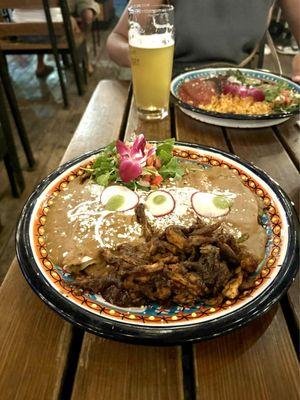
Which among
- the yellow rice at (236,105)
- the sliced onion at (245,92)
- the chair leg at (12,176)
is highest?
the sliced onion at (245,92)

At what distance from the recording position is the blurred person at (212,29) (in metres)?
2.32

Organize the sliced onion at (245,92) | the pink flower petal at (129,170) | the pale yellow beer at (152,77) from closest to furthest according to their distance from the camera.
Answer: the pink flower petal at (129,170) < the pale yellow beer at (152,77) < the sliced onion at (245,92)

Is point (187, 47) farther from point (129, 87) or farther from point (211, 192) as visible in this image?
point (211, 192)

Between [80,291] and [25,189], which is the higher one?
[80,291]

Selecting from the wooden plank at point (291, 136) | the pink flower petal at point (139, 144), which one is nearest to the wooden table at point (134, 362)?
the pink flower petal at point (139, 144)

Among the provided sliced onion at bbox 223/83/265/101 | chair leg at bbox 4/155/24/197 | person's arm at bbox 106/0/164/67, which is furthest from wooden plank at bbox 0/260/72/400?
chair leg at bbox 4/155/24/197

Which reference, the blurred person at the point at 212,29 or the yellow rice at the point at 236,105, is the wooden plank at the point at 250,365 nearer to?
the yellow rice at the point at 236,105

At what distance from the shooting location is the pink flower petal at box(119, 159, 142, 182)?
3.73ft

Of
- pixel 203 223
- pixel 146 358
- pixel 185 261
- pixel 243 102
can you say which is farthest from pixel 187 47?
pixel 146 358

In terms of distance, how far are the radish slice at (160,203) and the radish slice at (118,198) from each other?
49mm

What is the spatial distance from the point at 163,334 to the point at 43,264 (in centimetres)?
35

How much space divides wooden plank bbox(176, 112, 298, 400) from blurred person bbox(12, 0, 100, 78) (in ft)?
15.4

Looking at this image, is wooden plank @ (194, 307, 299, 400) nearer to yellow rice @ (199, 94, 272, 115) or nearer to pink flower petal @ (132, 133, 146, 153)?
pink flower petal @ (132, 133, 146, 153)

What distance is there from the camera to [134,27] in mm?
1522
